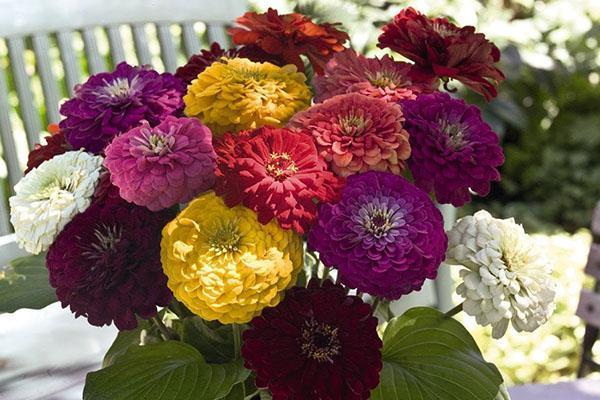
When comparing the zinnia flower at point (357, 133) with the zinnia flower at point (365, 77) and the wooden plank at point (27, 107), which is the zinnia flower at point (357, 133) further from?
the wooden plank at point (27, 107)

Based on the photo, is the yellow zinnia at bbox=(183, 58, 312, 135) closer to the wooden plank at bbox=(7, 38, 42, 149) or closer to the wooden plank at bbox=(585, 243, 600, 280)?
the wooden plank at bbox=(7, 38, 42, 149)

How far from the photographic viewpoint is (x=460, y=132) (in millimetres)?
648

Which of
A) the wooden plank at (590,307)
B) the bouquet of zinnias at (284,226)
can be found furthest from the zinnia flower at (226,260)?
the wooden plank at (590,307)

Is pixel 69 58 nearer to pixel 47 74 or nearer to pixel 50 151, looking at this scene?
pixel 47 74

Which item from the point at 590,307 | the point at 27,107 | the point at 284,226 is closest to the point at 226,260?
the point at 284,226

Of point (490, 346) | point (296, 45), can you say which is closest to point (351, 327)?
point (296, 45)

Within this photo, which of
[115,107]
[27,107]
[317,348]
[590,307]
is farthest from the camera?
[590,307]

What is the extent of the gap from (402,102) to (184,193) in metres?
0.20

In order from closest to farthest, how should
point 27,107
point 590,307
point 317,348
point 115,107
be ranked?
point 317,348
point 115,107
point 27,107
point 590,307

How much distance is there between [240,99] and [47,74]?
A: 0.96 meters

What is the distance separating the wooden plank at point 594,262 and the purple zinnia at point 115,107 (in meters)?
1.07

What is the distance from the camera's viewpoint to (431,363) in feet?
2.13

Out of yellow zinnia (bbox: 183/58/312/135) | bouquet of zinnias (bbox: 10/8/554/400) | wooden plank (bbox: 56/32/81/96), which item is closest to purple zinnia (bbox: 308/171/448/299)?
bouquet of zinnias (bbox: 10/8/554/400)

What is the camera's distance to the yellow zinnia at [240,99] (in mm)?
649
